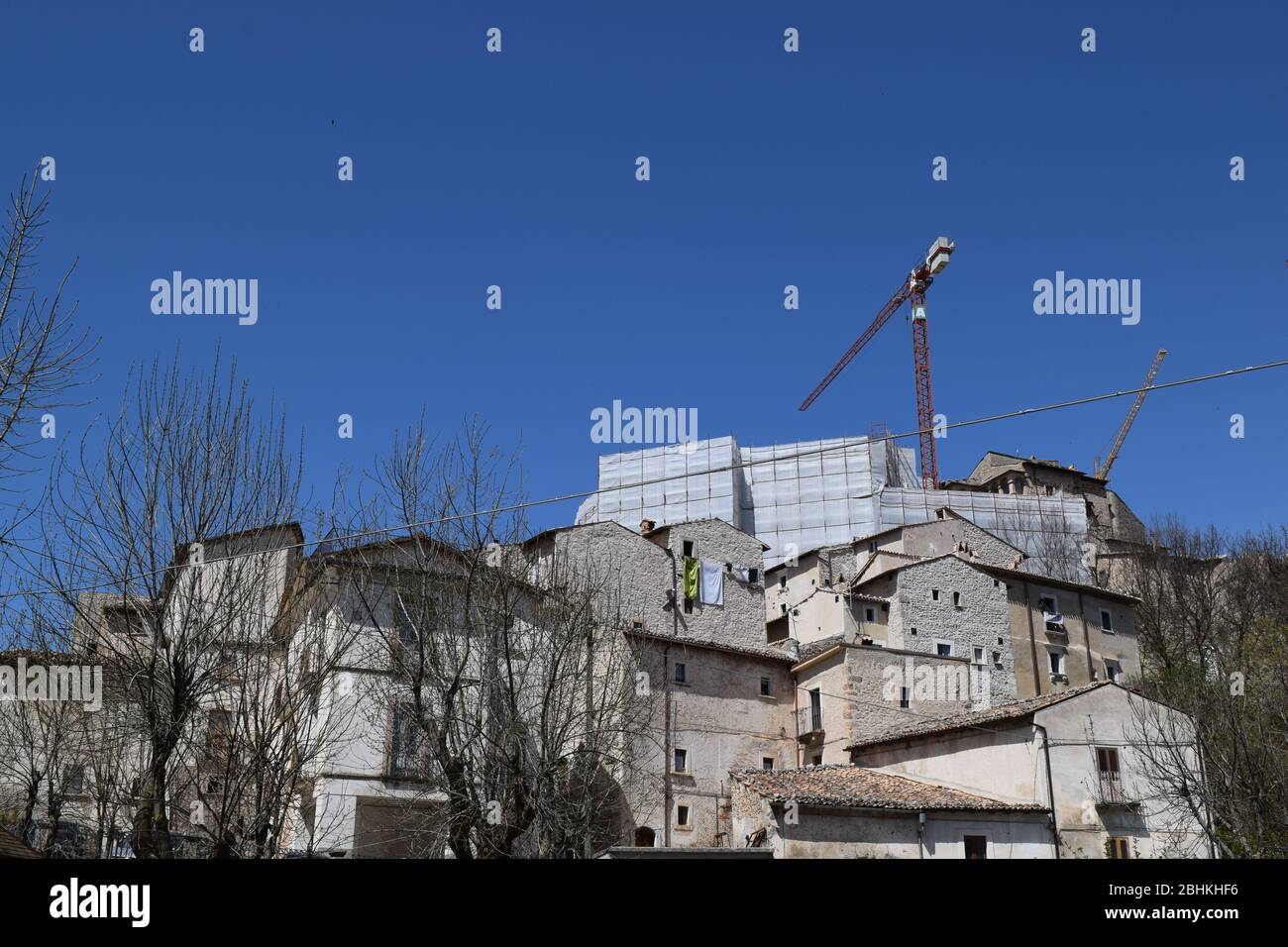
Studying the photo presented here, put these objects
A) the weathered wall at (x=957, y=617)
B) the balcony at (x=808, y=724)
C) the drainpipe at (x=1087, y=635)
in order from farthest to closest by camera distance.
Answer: the drainpipe at (x=1087, y=635) → the weathered wall at (x=957, y=617) → the balcony at (x=808, y=724)

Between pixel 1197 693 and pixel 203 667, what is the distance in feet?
84.2

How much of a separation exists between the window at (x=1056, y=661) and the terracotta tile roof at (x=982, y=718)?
44.3 feet

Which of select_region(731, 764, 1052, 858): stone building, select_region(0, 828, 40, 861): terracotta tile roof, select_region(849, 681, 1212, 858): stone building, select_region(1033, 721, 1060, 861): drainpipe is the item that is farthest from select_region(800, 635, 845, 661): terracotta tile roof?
select_region(0, 828, 40, 861): terracotta tile roof

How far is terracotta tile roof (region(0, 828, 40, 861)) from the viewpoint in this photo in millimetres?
13461

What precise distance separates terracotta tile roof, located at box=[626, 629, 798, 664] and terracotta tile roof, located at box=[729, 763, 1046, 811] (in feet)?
15.7

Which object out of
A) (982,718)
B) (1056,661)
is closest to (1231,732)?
(982,718)

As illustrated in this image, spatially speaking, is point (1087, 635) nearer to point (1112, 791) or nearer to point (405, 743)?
point (1112, 791)

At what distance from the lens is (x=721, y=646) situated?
37.8 metres

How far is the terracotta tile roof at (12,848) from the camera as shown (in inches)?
530

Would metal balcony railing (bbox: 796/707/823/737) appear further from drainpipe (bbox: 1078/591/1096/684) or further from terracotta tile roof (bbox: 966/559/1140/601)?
drainpipe (bbox: 1078/591/1096/684)

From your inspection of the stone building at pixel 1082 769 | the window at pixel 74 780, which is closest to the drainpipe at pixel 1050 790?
the stone building at pixel 1082 769

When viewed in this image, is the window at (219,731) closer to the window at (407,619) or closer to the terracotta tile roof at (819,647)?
the window at (407,619)
